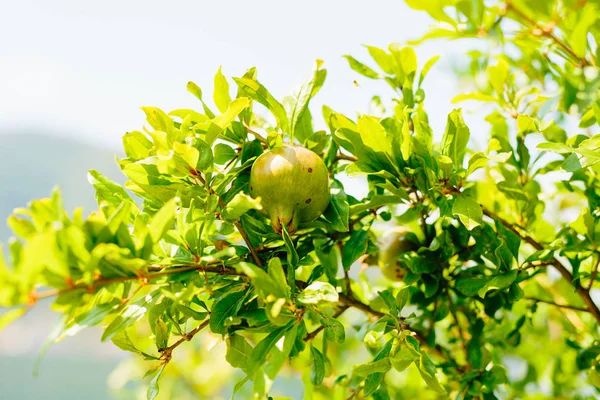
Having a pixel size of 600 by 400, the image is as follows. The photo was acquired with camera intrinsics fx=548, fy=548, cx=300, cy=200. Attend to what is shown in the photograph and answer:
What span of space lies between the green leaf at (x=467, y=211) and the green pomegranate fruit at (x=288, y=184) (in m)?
0.21

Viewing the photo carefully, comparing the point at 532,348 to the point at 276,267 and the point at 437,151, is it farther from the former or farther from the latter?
the point at 276,267

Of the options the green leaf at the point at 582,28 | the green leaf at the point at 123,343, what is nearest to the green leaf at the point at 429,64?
the green leaf at the point at 582,28

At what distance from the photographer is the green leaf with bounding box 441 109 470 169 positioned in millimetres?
859

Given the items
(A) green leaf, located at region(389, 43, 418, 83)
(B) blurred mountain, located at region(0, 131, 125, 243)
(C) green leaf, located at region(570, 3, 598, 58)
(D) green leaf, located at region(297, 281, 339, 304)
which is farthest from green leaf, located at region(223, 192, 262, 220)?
(B) blurred mountain, located at region(0, 131, 125, 243)

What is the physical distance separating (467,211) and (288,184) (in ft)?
0.92

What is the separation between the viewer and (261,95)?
83cm

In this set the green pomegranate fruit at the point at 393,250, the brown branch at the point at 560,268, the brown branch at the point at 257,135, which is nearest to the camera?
the brown branch at the point at 257,135

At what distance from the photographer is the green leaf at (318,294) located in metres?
0.68

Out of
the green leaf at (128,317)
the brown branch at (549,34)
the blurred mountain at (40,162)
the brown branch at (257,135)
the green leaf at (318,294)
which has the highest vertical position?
the brown branch at (549,34)

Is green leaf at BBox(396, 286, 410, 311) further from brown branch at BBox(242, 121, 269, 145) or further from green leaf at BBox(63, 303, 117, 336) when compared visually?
green leaf at BBox(63, 303, 117, 336)

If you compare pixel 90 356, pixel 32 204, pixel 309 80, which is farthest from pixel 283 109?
pixel 90 356

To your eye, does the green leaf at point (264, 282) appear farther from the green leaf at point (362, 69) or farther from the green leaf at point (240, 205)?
the green leaf at point (362, 69)

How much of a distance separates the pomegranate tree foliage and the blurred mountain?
20.3 feet

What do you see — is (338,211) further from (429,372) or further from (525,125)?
(525,125)
